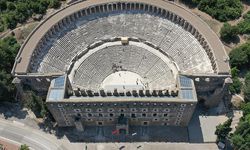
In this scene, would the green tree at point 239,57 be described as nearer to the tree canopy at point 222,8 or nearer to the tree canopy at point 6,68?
the tree canopy at point 222,8

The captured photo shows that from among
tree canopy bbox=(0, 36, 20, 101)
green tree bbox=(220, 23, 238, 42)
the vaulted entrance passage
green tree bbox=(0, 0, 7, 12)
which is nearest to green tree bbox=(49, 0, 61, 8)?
green tree bbox=(0, 0, 7, 12)

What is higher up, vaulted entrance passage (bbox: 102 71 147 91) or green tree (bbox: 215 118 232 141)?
vaulted entrance passage (bbox: 102 71 147 91)

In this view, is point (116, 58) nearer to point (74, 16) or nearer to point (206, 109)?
point (74, 16)

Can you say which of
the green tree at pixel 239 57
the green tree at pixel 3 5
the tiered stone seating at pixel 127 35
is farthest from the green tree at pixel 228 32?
the green tree at pixel 3 5

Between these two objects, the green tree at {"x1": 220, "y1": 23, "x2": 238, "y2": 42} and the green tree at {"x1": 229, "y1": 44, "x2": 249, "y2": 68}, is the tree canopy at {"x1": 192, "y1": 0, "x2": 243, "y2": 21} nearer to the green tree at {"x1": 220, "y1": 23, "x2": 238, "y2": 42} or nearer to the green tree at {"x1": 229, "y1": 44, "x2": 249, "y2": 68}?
the green tree at {"x1": 220, "y1": 23, "x2": 238, "y2": 42}

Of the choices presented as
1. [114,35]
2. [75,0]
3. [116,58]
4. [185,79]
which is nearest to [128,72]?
[116,58]
